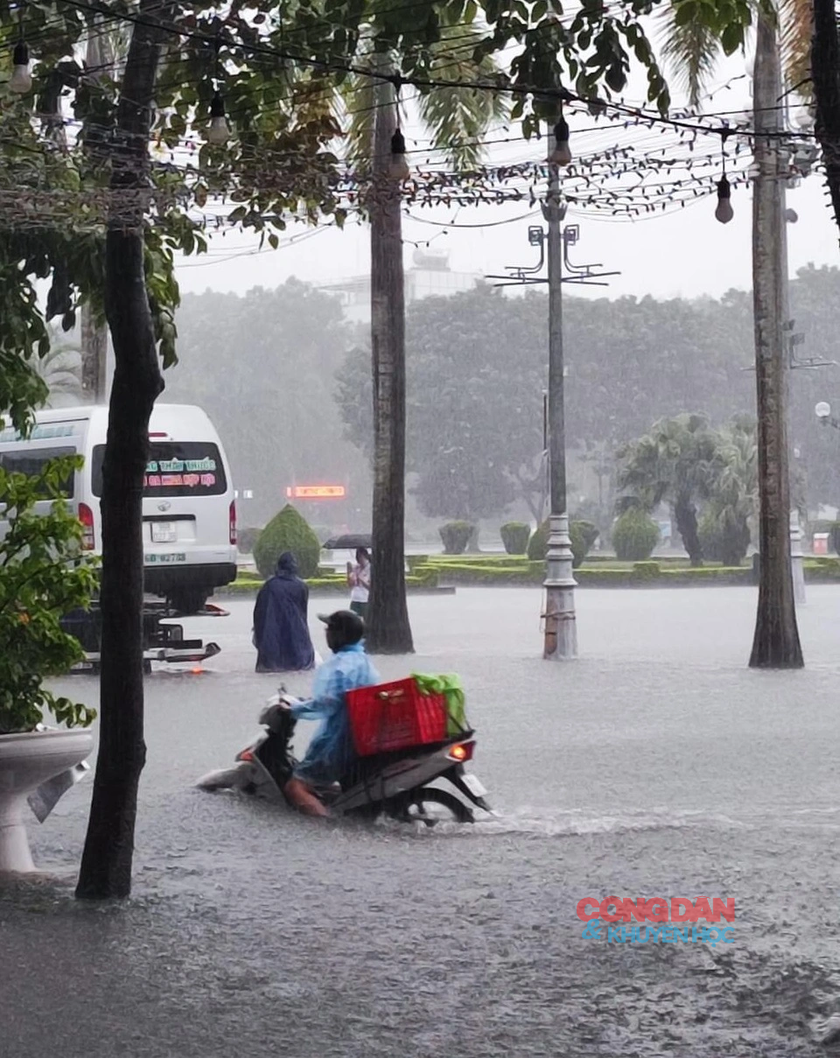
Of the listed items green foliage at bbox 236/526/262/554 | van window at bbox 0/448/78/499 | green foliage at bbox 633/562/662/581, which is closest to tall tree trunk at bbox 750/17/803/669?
van window at bbox 0/448/78/499

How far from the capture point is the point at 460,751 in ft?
31.8

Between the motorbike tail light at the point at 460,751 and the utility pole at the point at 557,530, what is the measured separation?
40.9ft

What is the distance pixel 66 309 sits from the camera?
11.2m

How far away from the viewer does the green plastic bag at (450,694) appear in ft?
31.7

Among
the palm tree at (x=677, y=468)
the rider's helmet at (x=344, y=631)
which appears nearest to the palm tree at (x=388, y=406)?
the rider's helmet at (x=344, y=631)

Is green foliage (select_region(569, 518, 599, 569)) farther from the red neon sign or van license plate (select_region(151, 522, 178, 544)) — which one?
van license plate (select_region(151, 522, 178, 544))

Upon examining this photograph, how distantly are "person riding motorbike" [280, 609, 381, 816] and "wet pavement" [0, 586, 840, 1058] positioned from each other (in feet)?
0.87

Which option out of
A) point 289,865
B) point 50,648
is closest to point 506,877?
point 289,865

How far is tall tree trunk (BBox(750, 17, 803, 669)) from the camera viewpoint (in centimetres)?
2012

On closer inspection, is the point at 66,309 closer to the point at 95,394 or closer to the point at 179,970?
the point at 179,970

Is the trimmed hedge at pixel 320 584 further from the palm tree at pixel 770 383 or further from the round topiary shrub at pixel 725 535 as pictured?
the palm tree at pixel 770 383

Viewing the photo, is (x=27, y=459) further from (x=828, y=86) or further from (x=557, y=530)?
(x=828, y=86)

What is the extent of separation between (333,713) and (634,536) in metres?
46.8

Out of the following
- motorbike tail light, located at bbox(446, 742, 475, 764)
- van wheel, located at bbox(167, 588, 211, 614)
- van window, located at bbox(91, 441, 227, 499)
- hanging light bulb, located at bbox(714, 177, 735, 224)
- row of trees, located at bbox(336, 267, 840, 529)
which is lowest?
motorbike tail light, located at bbox(446, 742, 475, 764)
